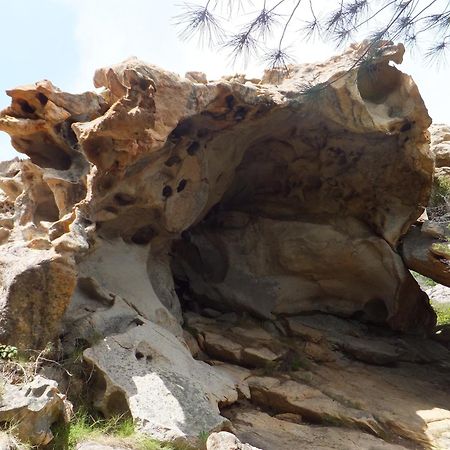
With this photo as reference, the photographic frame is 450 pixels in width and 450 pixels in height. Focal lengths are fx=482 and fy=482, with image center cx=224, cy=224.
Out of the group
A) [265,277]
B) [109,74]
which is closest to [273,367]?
[265,277]

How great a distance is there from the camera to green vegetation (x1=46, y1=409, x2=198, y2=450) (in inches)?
141

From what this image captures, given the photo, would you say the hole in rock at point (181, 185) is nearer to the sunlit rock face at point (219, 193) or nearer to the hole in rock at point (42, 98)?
the sunlit rock face at point (219, 193)

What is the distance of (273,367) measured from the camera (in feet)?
22.0

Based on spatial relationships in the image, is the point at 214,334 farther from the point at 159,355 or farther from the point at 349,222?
the point at 349,222

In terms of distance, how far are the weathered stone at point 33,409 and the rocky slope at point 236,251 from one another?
26.5 inches

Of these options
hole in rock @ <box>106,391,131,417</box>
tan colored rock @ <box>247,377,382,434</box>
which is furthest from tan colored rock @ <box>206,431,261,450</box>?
tan colored rock @ <box>247,377,382,434</box>

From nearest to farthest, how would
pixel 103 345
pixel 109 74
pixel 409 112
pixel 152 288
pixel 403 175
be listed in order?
pixel 103 345 → pixel 109 74 → pixel 152 288 → pixel 409 112 → pixel 403 175

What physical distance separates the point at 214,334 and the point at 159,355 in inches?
91.4

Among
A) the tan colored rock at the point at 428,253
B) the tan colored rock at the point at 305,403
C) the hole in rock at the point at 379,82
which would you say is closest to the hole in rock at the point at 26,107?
the tan colored rock at the point at 305,403

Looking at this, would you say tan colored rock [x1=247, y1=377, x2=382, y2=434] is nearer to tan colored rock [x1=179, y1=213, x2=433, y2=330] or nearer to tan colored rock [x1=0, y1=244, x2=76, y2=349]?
tan colored rock [x1=179, y1=213, x2=433, y2=330]

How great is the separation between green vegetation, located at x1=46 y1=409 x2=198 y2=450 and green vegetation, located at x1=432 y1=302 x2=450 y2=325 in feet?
26.4

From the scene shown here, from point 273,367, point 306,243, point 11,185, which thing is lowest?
point 273,367

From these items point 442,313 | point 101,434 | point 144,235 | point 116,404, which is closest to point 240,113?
point 144,235

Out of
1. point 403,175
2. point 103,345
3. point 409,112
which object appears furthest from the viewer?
point 403,175
